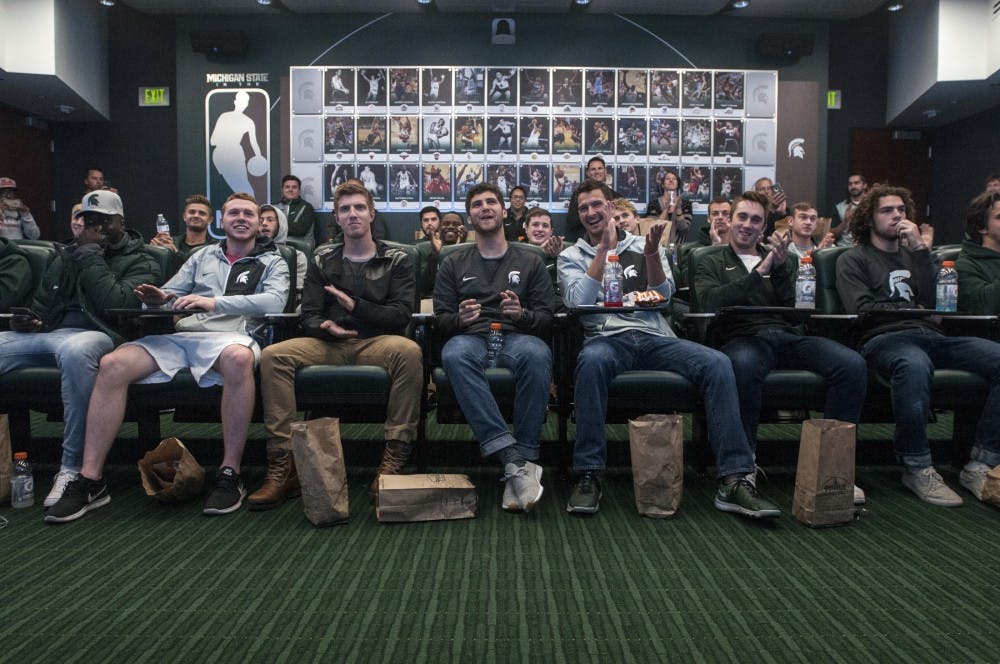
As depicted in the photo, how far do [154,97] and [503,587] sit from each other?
335 inches

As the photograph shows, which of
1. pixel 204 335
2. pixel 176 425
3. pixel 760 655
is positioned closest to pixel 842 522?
pixel 760 655

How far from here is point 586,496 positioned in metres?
2.70

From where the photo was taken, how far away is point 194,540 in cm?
243

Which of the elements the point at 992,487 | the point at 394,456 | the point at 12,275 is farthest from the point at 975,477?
the point at 12,275

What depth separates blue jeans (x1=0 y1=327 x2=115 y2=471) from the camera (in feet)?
9.16

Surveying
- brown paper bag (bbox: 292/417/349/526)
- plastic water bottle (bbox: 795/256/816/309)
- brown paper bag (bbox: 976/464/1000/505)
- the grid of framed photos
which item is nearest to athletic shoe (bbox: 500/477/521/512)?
brown paper bag (bbox: 292/417/349/526)

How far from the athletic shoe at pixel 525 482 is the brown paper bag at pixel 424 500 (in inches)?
6.4

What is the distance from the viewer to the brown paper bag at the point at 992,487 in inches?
107

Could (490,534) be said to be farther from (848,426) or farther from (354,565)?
(848,426)

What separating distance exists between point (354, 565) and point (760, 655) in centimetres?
120

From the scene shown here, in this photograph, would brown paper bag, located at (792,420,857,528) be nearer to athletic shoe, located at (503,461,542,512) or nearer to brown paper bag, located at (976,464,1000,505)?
brown paper bag, located at (976,464,1000,505)

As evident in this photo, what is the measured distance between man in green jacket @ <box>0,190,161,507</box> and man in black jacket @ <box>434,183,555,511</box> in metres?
1.40

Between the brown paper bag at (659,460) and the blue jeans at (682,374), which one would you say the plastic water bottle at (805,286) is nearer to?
the blue jeans at (682,374)

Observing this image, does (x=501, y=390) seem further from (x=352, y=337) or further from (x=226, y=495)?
(x=226, y=495)
